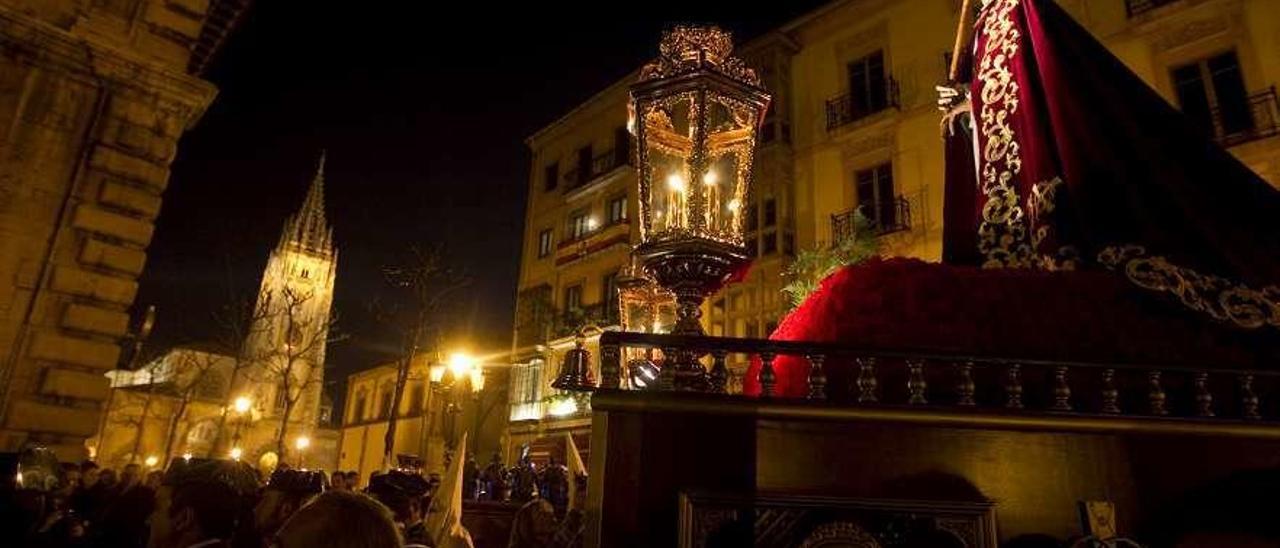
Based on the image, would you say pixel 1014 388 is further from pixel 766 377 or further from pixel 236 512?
pixel 236 512

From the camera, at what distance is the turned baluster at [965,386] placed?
3311mm

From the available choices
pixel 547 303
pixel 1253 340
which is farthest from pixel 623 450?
pixel 547 303

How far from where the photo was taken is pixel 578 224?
28234 mm

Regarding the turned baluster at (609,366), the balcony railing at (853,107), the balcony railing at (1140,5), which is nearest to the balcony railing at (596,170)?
the balcony railing at (853,107)

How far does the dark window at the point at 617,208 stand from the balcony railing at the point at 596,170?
1123mm

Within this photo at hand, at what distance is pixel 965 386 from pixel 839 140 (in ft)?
60.2

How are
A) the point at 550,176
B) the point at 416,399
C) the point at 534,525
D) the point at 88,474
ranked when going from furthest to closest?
1. the point at 416,399
2. the point at 550,176
3. the point at 88,474
4. the point at 534,525

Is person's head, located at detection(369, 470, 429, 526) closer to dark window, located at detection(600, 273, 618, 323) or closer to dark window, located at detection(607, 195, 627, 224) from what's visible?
dark window, located at detection(600, 273, 618, 323)

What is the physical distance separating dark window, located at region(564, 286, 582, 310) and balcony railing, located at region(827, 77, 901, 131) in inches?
440

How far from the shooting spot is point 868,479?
323 cm

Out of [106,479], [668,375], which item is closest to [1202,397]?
[668,375]

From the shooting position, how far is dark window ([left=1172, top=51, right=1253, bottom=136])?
14.7 meters

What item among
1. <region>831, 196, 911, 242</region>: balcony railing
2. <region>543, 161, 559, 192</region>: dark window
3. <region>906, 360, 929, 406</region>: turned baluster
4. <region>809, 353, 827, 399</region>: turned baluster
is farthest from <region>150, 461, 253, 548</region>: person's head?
<region>543, 161, 559, 192</region>: dark window

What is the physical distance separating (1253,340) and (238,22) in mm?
14966
